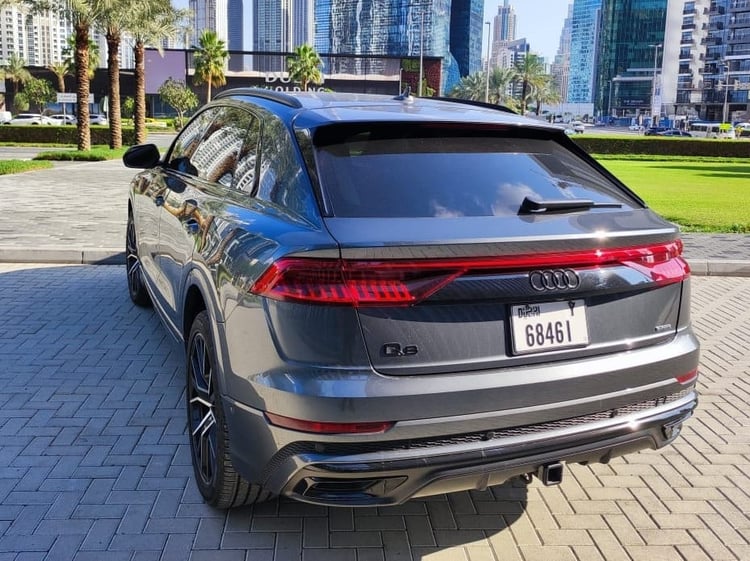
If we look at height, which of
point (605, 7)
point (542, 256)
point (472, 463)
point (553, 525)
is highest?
point (605, 7)

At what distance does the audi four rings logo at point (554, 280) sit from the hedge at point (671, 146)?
42.3m

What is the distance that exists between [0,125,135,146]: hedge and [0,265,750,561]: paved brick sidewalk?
3908cm

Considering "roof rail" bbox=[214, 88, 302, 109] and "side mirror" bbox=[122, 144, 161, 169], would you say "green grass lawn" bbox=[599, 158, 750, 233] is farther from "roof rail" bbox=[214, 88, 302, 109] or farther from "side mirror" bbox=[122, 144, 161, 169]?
"roof rail" bbox=[214, 88, 302, 109]

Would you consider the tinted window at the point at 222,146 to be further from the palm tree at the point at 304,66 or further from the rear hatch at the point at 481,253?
the palm tree at the point at 304,66

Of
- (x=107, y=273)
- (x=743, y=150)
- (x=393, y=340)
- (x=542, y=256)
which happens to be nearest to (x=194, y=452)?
(x=393, y=340)

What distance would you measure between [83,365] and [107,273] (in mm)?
3209

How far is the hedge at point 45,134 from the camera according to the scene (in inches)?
1631

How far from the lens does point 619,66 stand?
536ft

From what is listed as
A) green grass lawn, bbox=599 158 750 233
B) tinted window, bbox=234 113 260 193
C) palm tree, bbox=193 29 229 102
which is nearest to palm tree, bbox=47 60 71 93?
palm tree, bbox=193 29 229 102

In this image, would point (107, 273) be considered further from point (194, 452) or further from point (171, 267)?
point (194, 452)

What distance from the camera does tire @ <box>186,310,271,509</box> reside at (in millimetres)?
3111

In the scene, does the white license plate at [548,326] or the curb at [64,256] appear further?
the curb at [64,256]

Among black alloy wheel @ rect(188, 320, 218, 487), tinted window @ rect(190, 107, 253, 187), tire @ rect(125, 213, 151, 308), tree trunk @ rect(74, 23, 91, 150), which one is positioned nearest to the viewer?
black alloy wheel @ rect(188, 320, 218, 487)

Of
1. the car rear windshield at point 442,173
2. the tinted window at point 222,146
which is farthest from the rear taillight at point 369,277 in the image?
the tinted window at point 222,146
